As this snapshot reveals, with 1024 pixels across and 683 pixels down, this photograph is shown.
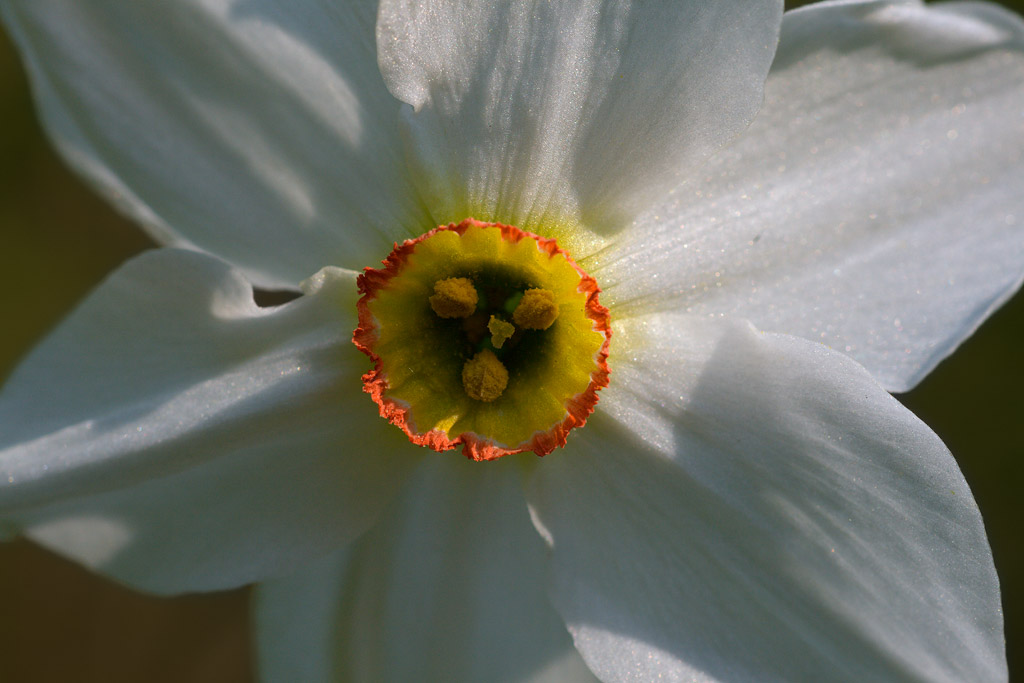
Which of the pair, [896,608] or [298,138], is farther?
[298,138]

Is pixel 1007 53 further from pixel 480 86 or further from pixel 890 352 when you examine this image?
pixel 480 86

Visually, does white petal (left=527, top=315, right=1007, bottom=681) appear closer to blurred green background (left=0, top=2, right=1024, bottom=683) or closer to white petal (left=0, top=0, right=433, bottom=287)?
white petal (left=0, top=0, right=433, bottom=287)

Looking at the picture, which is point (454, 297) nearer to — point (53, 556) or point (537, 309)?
point (537, 309)

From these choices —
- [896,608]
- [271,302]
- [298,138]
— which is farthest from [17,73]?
[896,608]

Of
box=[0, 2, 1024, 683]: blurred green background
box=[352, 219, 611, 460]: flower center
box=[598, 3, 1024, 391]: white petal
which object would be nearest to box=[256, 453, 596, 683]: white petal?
box=[352, 219, 611, 460]: flower center

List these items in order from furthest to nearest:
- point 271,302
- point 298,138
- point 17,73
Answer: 1. point 17,73
2. point 271,302
3. point 298,138

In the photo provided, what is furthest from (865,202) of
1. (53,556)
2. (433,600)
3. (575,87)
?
(53,556)

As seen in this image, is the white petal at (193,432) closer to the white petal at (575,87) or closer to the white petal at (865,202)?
the white petal at (575,87)
